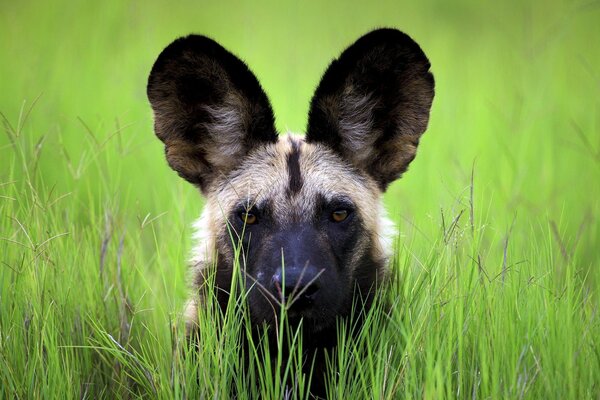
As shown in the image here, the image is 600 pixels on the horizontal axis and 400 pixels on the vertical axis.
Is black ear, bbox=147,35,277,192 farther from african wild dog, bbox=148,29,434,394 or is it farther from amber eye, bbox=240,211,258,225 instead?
amber eye, bbox=240,211,258,225

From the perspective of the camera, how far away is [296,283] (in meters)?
2.94

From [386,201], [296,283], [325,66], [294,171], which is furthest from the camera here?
[386,201]

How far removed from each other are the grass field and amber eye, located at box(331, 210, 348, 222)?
0.35 metres

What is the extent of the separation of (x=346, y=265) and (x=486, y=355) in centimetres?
79

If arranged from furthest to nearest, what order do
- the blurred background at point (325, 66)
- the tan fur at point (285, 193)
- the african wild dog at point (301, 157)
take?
the blurred background at point (325, 66), the tan fur at point (285, 193), the african wild dog at point (301, 157)

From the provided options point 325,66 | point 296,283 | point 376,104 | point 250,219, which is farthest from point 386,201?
point 296,283

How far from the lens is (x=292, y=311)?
3.08m

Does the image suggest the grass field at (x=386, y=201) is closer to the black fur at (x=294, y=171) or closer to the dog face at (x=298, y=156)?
the dog face at (x=298, y=156)

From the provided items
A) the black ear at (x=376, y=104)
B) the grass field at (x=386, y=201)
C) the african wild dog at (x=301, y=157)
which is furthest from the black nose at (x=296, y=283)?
the black ear at (x=376, y=104)

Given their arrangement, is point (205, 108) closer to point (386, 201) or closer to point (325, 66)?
point (325, 66)

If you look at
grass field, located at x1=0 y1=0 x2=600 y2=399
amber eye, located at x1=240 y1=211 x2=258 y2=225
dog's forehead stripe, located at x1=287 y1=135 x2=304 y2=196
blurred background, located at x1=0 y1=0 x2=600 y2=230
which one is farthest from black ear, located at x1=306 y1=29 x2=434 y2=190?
blurred background, located at x1=0 y1=0 x2=600 y2=230

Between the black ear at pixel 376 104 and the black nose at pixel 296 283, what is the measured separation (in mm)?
917

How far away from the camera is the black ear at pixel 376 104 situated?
351 centimetres

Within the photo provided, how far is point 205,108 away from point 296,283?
1.16 meters
